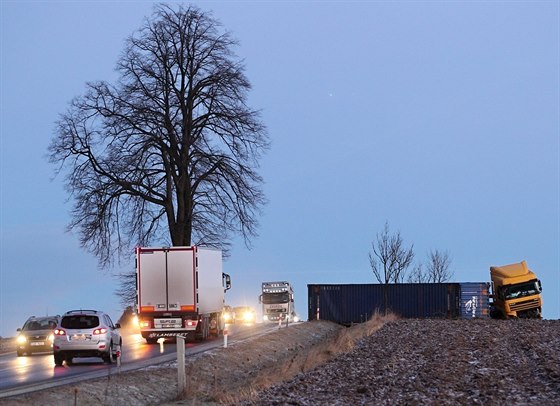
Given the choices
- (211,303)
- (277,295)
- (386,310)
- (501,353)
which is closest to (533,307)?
(386,310)

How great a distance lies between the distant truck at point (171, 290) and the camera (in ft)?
128

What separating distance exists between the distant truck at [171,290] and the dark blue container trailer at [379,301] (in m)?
20.0

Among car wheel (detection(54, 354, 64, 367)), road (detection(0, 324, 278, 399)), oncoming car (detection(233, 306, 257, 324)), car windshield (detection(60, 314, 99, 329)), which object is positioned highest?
car windshield (detection(60, 314, 99, 329))

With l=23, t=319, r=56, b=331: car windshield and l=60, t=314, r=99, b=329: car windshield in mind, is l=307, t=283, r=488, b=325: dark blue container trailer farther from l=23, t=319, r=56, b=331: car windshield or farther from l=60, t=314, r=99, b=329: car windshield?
l=60, t=314, r=99, b=329: car windshield

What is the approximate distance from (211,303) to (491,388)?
2470 cm

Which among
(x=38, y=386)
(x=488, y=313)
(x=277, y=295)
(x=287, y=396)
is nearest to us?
(x=287, y=396)

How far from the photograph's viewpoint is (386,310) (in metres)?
58.6

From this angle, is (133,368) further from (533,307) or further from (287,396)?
(533,307)

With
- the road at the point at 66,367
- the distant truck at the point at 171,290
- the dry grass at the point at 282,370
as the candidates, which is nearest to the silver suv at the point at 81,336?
the road at the point at 66,367

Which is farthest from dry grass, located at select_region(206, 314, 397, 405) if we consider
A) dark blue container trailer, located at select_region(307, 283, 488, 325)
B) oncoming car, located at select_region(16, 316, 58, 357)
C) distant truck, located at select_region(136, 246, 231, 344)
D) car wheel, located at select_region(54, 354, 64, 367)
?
dark blue container trailer, located at select_region(307, 283, 488, 325)

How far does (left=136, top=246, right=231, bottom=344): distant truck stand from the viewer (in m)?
39.2

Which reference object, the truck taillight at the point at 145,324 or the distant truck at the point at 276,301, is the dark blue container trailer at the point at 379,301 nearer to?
the distant truck at the point at 276,301

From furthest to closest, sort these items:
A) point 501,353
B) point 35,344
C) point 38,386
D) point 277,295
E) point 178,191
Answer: point 277,295
point 178,191
point 35,344
point 501,353
point 38,386

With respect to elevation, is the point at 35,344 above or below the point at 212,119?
below
